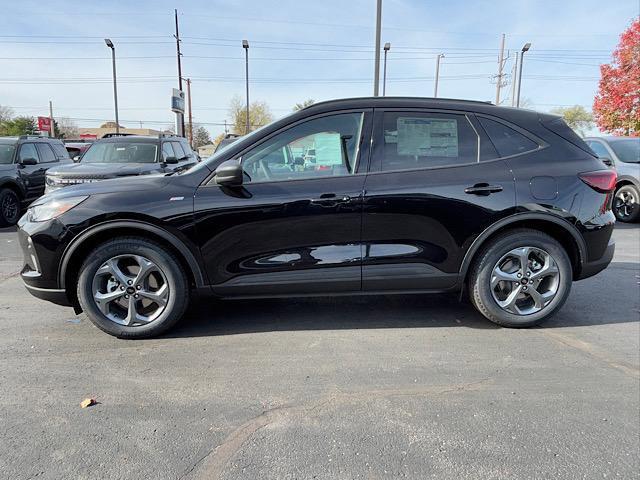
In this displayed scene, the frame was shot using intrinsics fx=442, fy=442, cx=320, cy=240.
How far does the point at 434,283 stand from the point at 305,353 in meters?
1.21

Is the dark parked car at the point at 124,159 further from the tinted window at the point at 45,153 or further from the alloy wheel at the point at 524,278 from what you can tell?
the alloy wheel at the point at 524,278

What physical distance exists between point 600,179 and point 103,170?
280 inches

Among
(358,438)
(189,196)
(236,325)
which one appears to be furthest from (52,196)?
(358,438)

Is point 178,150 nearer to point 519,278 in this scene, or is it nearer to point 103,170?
point 103,170

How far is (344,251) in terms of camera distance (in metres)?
3.49

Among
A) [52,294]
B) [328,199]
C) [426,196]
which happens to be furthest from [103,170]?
[426,196]

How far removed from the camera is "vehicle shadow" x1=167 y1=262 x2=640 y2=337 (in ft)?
12.6

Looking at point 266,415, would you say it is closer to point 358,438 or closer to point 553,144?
point 358,438

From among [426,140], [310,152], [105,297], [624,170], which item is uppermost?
[426,140]

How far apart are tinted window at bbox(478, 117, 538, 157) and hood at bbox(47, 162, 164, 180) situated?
5.96 m

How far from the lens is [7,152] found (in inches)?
370

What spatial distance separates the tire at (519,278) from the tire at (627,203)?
7142 millimetres

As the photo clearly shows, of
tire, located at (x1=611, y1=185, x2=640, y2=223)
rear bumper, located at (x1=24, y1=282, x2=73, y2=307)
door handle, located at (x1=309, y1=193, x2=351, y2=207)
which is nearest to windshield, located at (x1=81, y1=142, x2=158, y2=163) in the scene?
rear bumper, located at (x1=24, y1=282, x2=73, y2=307)

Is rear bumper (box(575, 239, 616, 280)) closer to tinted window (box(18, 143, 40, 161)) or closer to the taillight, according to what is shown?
the taillight
